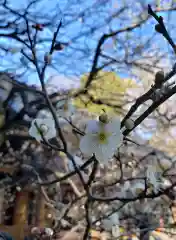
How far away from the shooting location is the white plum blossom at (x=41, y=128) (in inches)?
27.3

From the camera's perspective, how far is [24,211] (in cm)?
164

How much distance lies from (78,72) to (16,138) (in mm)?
524

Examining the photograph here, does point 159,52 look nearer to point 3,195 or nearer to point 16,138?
point 16,138

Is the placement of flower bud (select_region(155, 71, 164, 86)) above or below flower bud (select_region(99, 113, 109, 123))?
above

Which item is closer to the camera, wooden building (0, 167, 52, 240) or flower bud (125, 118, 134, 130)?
flower bud (125, 118, 134, 130)

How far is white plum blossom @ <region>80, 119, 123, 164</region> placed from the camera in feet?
1.48

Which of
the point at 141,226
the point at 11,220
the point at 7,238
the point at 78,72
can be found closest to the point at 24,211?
the point at 11,220

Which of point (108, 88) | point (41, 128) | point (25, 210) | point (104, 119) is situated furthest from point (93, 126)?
point (108, 88)

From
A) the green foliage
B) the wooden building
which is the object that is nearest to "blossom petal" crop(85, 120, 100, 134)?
the wooden building

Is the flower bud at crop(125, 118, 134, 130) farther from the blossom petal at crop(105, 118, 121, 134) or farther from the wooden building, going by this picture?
the wooden building

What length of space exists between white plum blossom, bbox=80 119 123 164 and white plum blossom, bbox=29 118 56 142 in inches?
8.3

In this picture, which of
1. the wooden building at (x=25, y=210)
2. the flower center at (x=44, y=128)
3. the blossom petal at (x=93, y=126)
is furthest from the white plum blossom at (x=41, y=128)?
the wooden building at (x=25, y=210)

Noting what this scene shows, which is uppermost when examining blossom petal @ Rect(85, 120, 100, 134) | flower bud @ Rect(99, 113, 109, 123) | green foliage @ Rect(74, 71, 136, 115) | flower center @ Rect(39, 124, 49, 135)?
green foliage @ Rect(74, 71, 136, 115)

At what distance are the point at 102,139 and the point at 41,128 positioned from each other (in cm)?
26
